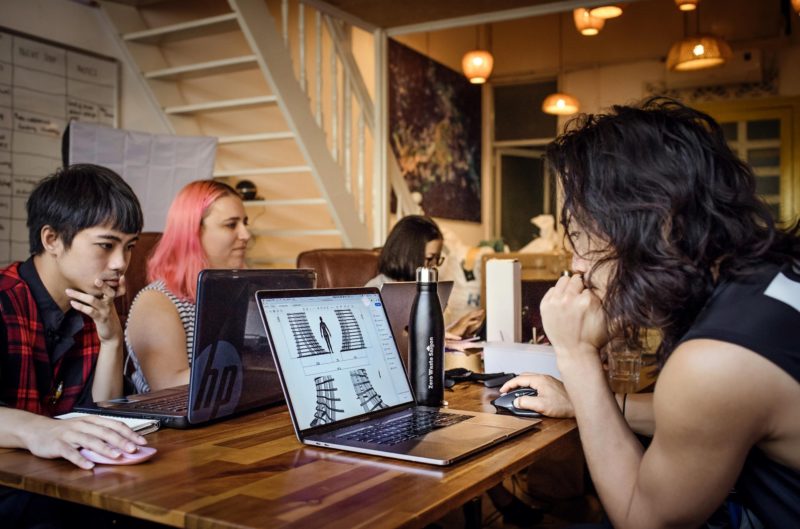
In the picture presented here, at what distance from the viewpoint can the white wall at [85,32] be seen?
347cm

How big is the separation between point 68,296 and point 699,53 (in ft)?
16.5

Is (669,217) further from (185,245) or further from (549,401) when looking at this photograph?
(185,245)

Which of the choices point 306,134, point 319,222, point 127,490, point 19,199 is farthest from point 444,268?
point 127,490

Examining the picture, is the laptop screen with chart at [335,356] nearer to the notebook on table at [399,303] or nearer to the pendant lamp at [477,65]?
the notebook on table at [399,303]

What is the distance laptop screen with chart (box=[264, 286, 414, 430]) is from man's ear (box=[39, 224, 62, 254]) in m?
0.70

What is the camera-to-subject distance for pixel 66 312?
165 cm

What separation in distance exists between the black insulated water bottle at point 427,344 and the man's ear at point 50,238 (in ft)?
2.65

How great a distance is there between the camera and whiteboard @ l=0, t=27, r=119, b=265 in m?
3.37

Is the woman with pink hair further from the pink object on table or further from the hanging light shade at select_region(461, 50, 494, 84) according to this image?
the hanging light shade at select_region(461, 50, 494, 84)

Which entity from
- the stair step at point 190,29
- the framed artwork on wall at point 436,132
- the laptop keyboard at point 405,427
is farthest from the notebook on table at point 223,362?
the framed artwork on wall at point 436,132

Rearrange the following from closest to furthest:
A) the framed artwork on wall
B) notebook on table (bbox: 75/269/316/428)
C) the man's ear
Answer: notebook on table (bbox: 75/269/316/428) → the man's ear → the framed artwork on wall

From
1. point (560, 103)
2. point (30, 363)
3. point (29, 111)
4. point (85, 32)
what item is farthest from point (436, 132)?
point (30, 363)

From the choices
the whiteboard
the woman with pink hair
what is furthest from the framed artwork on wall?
the woman with pink hair

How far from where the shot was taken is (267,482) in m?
0.95
